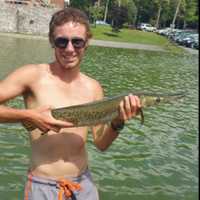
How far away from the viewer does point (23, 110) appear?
4461mm

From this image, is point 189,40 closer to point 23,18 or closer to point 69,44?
point 23,18

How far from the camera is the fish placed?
462 cm

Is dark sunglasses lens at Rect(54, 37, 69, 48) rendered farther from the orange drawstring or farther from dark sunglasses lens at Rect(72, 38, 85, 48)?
the orange drawstring

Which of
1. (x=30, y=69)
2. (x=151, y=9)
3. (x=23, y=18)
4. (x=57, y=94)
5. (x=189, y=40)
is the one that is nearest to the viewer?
(x=30, y=69)

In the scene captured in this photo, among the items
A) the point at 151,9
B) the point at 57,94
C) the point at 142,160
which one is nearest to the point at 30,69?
the point at 57,94

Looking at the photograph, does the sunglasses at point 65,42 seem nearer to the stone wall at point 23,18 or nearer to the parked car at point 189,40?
the stone wall at point 23,18

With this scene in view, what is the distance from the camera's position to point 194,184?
1092cm

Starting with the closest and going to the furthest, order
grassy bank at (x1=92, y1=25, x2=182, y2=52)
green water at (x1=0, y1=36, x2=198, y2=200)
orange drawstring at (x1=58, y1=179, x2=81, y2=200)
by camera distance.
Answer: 1. orange drawstring at (x1=58, y1=179, x2=81, y2=200)
2. green water at (x1=0, y1=36, x2=198, y2=200)
3. grassy bank at (x1=92, y1=25, x2=182, y2=52)

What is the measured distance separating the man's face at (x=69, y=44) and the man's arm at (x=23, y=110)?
320 millimetres

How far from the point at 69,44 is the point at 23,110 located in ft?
2.87

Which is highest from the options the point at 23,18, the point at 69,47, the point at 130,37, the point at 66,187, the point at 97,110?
the point at 69,47

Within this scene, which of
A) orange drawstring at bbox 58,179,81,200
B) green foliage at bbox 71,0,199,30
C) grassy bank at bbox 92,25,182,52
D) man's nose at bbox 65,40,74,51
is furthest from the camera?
green foliage at bbox 71,0,199,30

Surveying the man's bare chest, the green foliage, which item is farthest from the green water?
the green foliage

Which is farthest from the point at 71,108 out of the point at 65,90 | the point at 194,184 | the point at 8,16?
the point at 8,16
